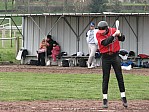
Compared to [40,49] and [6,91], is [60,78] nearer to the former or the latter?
[6,91]

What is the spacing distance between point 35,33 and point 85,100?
659 inches

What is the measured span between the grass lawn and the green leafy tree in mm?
6420

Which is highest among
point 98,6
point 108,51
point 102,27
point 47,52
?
point 98,6

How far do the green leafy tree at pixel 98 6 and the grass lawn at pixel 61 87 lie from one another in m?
6.42

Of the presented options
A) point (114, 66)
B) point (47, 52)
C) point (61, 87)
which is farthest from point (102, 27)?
point (47, 52)

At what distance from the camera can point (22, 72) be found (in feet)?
83.1

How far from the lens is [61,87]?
19109 millimetres

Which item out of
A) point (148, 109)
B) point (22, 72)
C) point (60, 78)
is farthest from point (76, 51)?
point (148, 109)

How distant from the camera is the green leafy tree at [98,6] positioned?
96.9 ft

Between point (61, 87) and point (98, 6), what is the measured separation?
11.1 metres

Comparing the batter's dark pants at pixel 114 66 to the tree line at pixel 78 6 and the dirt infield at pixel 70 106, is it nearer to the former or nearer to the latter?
the dirt infield at pixel 70 106

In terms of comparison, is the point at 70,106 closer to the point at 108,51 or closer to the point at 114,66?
the point at 114,66

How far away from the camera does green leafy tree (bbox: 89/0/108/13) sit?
96.9 ft

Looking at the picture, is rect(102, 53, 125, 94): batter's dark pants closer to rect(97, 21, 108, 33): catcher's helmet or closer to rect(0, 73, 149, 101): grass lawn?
rect(97, 21, 108, 33): catcher's helmet
